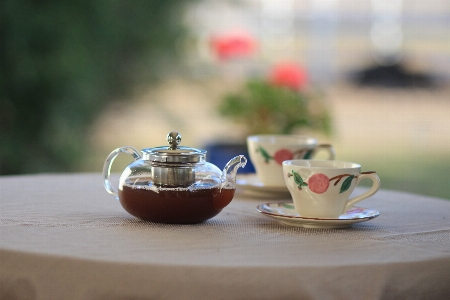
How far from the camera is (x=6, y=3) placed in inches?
121

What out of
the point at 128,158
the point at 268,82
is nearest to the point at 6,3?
the point at 268,82

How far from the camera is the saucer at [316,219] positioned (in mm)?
956

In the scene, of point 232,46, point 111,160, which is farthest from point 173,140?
point 232,46

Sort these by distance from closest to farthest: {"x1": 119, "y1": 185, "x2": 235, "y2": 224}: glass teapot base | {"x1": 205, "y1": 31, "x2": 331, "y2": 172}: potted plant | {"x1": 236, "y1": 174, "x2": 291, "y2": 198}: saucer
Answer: {"x1": 119, "y1": 185, "x2": 235, "y2": 224}: glass teapot base → {"x1": 236, "y1": 174, "x2": 291, "y2": 198}: saucer → {"x1": 205, "y1": 31, "x2": 331, "y2": 172}: potted plant

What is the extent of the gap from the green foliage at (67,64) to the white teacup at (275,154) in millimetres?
2108

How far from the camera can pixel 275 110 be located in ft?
9.83

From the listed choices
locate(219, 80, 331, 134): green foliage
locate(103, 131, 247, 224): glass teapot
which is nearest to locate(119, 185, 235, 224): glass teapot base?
locate(103, 131, 247, 224): glass teapot

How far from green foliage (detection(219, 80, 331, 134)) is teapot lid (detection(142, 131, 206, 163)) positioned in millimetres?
2009

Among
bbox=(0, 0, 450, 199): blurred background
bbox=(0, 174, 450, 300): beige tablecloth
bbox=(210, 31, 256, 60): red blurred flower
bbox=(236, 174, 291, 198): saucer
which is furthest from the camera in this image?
bbox=(210, 31, 256, 60): red blurred flower

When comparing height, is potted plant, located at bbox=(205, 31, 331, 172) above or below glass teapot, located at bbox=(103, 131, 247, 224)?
below

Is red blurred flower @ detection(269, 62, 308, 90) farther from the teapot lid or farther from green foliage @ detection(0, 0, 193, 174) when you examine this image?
the teapot lid

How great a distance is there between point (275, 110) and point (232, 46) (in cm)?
100

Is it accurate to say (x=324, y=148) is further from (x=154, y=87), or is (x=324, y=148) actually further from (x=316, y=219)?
(x=154, y=87)

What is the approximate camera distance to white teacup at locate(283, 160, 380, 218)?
97 cm
